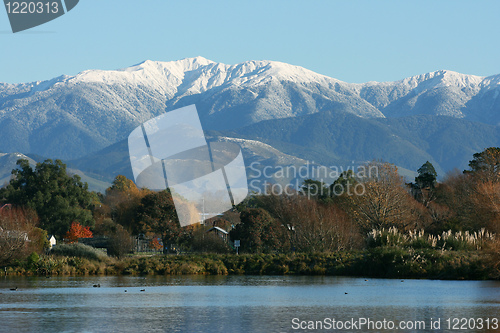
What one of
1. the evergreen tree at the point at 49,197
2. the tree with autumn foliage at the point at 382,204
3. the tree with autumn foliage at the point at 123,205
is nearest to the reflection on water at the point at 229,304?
the tree with autumn foliage at the point at 382,204

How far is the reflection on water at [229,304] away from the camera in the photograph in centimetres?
2409

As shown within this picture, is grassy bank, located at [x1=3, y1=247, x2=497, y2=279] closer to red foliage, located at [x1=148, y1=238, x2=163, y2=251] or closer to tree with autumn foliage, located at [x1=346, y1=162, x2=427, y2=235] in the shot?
tree with autumn foliage, located at [x1=346, y1=162, x2=427, y2=235]

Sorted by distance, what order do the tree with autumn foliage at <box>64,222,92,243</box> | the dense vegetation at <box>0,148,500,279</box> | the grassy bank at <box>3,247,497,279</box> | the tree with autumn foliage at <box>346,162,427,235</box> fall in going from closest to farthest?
the grassy bank at <box>3,247,497,279</box>, the dense vegetation at <box>0,148,500,279</box>, the tree with autumn foliage at <box>346,162,427,235</box>, the tree with autumn foliage at <box>64,222,92,243</box>

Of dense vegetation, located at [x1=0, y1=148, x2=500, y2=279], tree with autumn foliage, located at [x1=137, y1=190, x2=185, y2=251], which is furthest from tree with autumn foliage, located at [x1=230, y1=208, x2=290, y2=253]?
tree with autumn foliage, located at [x1=137, y1=190, x2=185, y2=251]

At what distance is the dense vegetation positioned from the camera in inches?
1780

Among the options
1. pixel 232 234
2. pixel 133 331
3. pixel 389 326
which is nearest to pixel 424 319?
pixel 389 326

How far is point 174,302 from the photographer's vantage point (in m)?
31.4

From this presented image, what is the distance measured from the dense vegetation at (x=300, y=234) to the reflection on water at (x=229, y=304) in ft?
11.5

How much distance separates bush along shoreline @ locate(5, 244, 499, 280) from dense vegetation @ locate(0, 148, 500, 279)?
70 millimetres

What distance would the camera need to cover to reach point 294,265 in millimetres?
52156

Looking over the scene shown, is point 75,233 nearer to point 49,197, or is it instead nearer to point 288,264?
point 49,197

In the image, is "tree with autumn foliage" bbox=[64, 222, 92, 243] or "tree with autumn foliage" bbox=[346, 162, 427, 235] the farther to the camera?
"tree with autumn foliage" bbox=[64, 222, 92, 243]

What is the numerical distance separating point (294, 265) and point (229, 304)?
22170mm

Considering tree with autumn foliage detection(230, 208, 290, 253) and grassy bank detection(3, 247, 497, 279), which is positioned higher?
tree with autumn foliage detection(230, 208, 290, 253)
